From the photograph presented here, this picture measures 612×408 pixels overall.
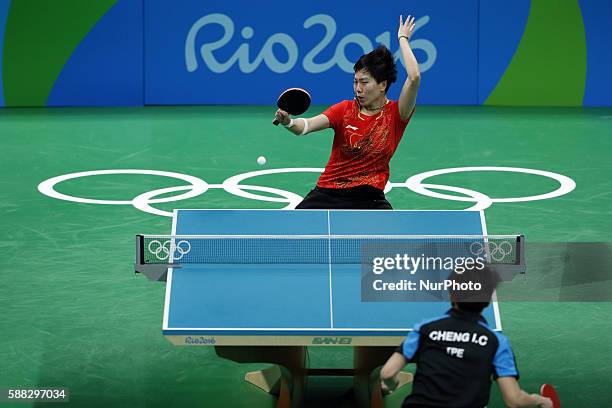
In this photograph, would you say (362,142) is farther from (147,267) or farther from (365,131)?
(147,267)

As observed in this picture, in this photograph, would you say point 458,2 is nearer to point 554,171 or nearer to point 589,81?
point 589,81

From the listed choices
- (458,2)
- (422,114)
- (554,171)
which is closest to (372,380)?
(554,171)

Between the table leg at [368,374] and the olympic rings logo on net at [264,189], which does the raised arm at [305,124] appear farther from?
the olympic rings logo on net at [264,189]

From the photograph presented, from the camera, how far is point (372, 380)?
20.2 feet

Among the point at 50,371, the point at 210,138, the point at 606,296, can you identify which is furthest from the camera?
the point at 210,138

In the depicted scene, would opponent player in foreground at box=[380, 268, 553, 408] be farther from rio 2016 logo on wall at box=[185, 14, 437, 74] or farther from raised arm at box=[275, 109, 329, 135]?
rio 2016 logo on wall at box=[185, 14, 437, 74]

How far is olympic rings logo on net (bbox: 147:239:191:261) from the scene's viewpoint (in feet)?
18.2

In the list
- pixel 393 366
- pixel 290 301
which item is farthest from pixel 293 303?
pixel 393 366

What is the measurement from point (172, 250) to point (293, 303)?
2.29 ft

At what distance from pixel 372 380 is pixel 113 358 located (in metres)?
1.77

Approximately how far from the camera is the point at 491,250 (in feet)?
18.4

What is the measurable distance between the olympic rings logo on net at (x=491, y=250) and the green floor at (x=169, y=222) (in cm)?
A: 109

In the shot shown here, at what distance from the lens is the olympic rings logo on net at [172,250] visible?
555 cm

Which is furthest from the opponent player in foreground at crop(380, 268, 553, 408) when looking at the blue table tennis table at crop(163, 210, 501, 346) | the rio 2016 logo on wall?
the rio 2016 logo on wall
